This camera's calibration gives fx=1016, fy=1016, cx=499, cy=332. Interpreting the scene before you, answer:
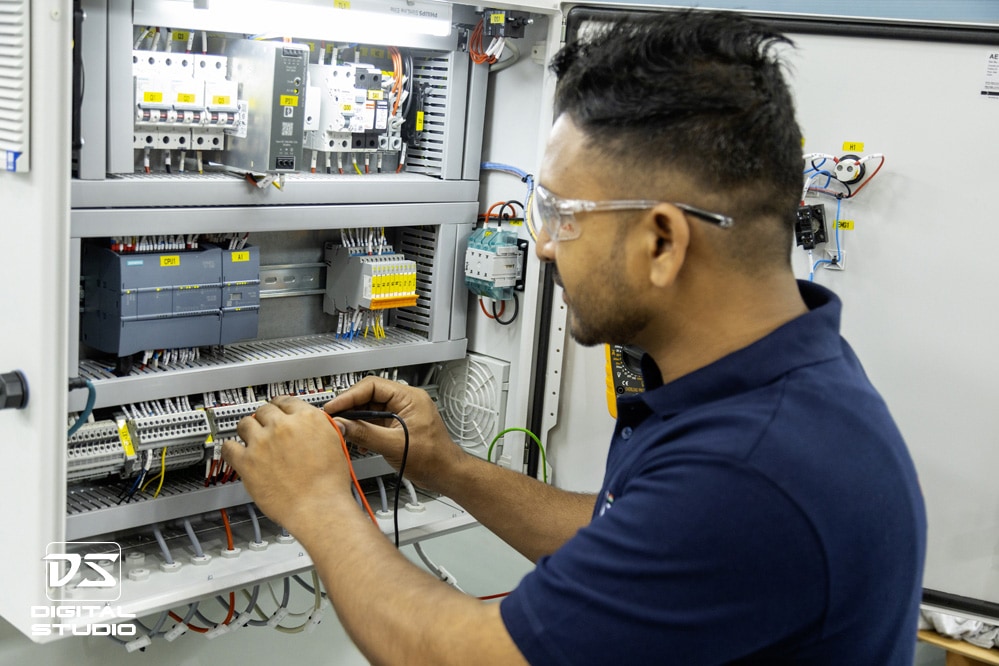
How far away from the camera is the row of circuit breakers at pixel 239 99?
1.80 meters

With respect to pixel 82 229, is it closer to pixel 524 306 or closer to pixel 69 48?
pixel 69 48

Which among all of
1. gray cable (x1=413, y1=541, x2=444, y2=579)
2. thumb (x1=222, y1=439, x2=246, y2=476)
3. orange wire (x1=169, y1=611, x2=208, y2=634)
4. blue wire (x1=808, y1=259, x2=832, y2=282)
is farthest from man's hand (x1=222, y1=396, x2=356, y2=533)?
blue wire (x1=808, y1=259, x2=832, y2=282)

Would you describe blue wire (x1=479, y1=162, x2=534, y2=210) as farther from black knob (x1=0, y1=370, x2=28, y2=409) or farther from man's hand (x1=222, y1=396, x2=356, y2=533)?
black knob (x1=0, y1=370, x2=28, y2=409)

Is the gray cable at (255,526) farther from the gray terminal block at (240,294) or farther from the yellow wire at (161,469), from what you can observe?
the gray terminal block at (240,294)

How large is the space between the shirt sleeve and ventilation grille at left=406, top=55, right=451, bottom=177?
52.3 inches

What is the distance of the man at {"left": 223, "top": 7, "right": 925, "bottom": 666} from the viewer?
103 cm

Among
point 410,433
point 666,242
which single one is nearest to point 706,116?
point 666,242

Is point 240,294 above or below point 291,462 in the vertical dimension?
above

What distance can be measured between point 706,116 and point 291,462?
806mm

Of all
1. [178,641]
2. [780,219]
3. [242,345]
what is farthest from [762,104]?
[178,641]

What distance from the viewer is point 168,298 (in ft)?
6.10

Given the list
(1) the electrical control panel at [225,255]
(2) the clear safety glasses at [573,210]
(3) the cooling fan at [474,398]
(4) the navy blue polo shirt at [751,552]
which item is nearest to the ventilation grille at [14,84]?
(1) the electrical control panel at [225,255]

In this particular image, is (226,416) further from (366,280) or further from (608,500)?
(608,500)

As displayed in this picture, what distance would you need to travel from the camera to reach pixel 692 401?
48.7 inches
